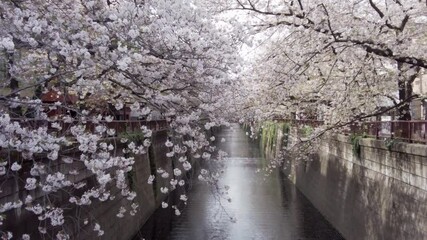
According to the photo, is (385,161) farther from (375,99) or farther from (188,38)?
(188,38)

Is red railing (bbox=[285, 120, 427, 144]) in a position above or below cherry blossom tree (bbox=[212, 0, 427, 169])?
below

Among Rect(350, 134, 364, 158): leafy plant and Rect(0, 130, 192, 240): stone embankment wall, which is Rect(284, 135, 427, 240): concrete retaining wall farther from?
Rect(0, 130, 192, 240): stone embankment wall

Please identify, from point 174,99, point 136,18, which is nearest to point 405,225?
point 174,99

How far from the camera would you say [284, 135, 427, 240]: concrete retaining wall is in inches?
415

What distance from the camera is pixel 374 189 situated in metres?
13.7

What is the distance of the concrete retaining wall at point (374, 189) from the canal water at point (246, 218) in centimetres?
92

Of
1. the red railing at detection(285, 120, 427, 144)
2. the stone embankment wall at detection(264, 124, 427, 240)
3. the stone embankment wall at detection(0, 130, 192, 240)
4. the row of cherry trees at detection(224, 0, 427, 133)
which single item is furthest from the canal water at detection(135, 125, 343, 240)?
the red railing at detection(285, 120, 427, 144)

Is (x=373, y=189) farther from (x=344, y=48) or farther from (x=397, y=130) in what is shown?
(x=344, y=48)

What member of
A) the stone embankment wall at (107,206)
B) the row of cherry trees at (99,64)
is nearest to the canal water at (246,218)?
the stone embankment wall at (107,206)

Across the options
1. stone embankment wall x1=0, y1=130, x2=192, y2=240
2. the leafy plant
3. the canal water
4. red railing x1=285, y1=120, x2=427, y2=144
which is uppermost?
red railing x1=285, y1=120, x2=427, y2=144

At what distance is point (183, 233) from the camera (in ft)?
57.0

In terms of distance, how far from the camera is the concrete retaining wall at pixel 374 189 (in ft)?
34.6

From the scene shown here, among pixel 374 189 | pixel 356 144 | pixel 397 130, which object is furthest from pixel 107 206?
pixel 356 144

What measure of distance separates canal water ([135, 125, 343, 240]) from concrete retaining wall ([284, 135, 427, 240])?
3.03ft
